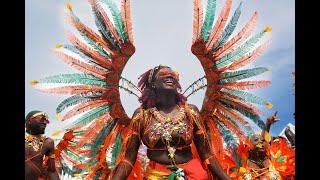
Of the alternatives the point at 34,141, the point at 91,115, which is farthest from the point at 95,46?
the point at 34,141

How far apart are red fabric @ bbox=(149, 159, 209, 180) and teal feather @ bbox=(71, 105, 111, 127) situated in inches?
31.3

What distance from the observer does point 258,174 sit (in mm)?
8664

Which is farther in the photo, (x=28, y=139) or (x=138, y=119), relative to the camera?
(x=28, y=139)

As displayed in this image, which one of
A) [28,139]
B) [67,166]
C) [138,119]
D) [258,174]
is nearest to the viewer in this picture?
[138,119]

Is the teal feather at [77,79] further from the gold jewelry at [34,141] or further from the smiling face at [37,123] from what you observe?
the gold jewelry at [34,141]

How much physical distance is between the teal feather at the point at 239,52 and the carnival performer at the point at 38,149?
2.10 meters

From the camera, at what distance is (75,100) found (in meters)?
7.23

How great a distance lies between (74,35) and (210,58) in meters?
1.42

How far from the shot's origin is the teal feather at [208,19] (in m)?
7.10

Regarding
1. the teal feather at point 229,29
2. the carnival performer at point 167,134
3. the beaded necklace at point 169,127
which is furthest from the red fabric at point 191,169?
the teal feather at point 229,29

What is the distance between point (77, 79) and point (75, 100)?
23 centimetres

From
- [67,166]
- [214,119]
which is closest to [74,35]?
[214,119]

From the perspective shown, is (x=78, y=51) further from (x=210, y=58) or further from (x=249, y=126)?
(x=249, y=126)

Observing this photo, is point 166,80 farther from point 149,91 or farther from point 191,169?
point 191,169
